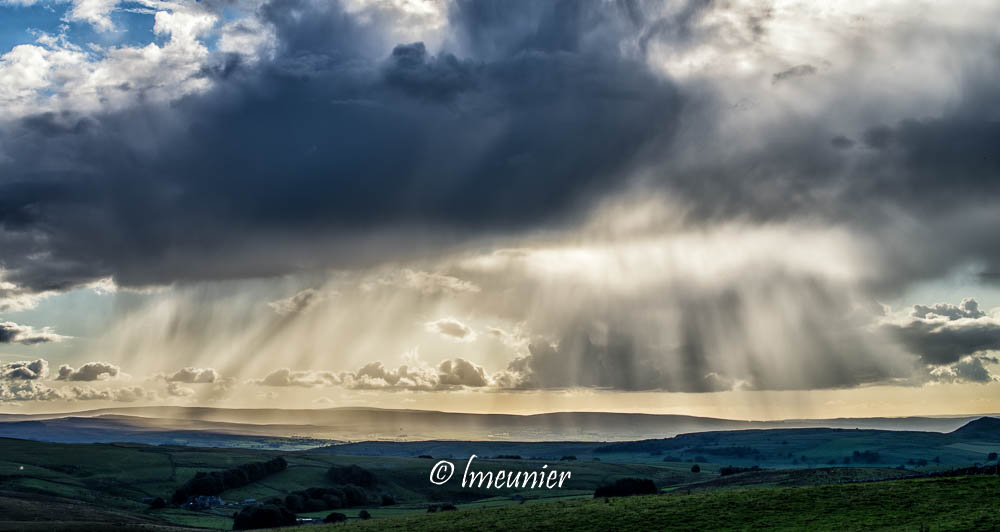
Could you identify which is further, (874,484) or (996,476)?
(874,484)

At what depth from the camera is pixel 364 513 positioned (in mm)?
140125

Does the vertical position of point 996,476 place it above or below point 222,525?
above

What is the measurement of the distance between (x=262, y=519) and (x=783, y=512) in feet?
296

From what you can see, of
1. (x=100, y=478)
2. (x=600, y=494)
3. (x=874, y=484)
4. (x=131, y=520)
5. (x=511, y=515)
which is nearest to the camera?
(x=874, y=484)

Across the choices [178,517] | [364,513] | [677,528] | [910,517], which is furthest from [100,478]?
[910,517]

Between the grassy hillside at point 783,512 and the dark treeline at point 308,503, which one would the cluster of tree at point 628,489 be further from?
the grassy hillside at point 783,512

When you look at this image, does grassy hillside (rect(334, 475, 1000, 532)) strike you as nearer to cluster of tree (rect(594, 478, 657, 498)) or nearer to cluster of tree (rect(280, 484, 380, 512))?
cluster of tree (rect(594, 478, 657, 498))

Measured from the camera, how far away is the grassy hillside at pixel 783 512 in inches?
2511

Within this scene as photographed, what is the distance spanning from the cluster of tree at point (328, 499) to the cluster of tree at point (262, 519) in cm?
3296

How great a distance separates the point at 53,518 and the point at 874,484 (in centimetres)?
10018

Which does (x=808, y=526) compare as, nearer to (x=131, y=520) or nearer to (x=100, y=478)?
(x=131, y=520)

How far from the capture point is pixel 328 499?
178250 mm

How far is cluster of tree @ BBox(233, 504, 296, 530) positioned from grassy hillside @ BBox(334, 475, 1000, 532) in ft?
145

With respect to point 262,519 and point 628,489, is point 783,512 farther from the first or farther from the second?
point 262,519
